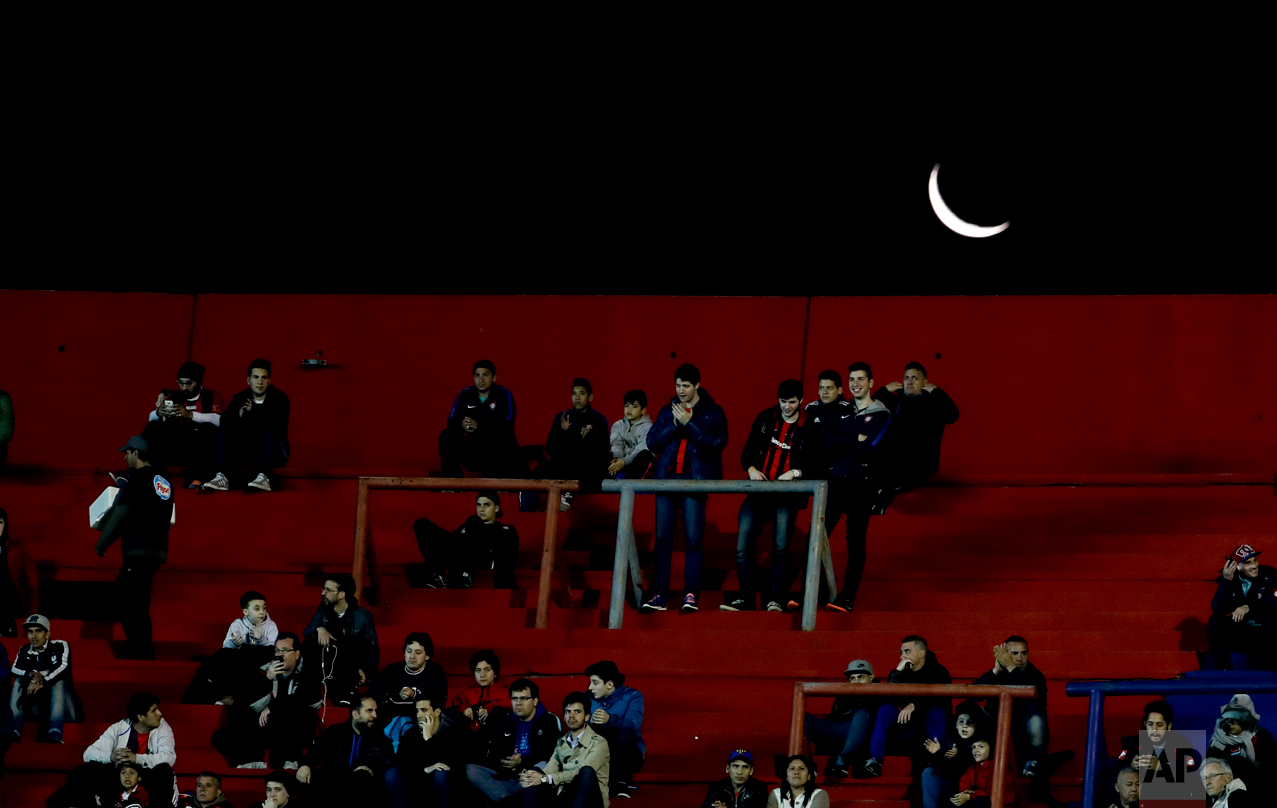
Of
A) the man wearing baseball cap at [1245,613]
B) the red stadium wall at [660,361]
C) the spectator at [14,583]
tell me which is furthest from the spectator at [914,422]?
the spectator at [14,583]

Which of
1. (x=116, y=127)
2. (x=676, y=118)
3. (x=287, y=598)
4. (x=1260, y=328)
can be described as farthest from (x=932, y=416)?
(x=116, y=127)

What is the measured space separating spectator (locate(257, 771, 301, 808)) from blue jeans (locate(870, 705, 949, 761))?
3.22 m

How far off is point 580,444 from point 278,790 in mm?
4151

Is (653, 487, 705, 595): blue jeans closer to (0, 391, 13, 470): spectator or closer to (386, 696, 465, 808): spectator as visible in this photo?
(386, 696, 465, 808): spectator

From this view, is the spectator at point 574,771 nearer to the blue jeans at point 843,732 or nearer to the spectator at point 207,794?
the blue jeans at point 843,732

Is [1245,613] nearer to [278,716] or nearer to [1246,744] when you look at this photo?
[1246,744]

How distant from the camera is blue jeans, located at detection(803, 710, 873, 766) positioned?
10602mm

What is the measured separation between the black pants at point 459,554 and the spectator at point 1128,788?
4724mm

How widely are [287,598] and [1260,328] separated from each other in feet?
26.7

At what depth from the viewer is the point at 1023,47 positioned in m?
19.3

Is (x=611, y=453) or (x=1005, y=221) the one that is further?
(x=1005, y=221)

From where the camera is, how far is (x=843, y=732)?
1076cm

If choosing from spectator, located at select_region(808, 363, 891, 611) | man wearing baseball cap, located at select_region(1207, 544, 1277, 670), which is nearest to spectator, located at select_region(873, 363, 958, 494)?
spectator, located at select_region(808, 363, 891, 611)

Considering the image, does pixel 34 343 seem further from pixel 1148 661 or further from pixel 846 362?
pixel 1148 661
